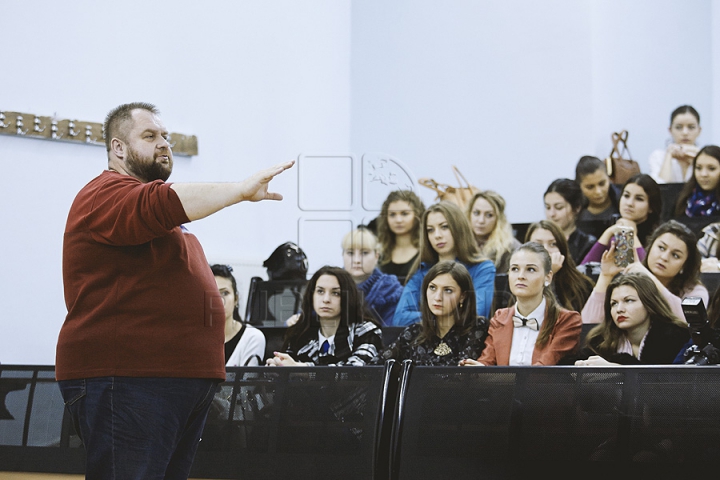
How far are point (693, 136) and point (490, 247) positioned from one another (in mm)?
2323

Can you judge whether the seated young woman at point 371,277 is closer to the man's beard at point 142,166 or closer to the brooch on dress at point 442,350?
the brooch on dress at point 442,350

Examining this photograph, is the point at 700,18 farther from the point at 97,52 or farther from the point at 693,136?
the point at 97,52

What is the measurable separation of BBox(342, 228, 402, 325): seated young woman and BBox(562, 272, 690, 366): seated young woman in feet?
3.80

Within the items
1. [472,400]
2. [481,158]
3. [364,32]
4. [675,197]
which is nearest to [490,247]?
[675,197]

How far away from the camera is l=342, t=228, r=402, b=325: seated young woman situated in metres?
4.17

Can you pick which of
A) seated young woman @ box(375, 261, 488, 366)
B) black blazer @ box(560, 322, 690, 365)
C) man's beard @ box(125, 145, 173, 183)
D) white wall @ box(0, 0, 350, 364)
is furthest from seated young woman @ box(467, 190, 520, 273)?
man's beard @ box(125, 145, 173, 183)

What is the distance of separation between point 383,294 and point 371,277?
0.37 feet

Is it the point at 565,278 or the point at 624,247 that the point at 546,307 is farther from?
the point at 624,247

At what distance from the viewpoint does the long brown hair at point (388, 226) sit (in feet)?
15.6

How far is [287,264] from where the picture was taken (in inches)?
187

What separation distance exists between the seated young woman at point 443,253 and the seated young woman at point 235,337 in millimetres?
723

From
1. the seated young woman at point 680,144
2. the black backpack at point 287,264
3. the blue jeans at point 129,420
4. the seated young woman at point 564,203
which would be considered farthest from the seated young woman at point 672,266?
the seated young woman at point 680,144

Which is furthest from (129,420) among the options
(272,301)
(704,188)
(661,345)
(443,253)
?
(704,188)

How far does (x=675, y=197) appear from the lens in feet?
17.1
